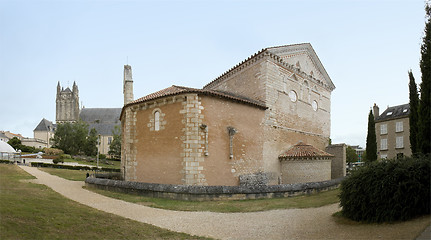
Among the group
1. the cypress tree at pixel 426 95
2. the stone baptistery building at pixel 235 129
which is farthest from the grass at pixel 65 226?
the cypress tree at pixel 426 95

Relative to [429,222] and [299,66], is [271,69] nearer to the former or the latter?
[299,66]

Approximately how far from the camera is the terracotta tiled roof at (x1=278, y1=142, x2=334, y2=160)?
1864cm

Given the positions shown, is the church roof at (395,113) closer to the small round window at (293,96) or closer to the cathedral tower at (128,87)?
the small round window at (293,96)

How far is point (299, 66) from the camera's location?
23203mm

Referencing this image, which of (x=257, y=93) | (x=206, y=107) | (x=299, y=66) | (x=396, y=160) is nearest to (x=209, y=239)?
(x=396, y=160)

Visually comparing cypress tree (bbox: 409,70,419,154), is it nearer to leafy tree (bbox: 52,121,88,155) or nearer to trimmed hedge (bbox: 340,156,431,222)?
trimmed hedge (bbox: 340,156,431,222)

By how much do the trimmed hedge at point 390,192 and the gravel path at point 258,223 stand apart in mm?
466

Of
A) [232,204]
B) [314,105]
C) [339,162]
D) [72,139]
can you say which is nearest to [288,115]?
[314,105]

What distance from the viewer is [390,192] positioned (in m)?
7.45

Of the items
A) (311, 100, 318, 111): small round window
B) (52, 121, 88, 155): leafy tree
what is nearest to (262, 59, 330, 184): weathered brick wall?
(311, 100, 318, 111): small round window

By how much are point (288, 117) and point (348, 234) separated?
15.1 meters

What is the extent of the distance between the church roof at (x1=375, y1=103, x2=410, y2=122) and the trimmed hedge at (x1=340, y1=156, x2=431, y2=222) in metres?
33.1

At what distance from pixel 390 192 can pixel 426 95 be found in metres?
4.46

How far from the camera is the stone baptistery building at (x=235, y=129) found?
50.9 ft
